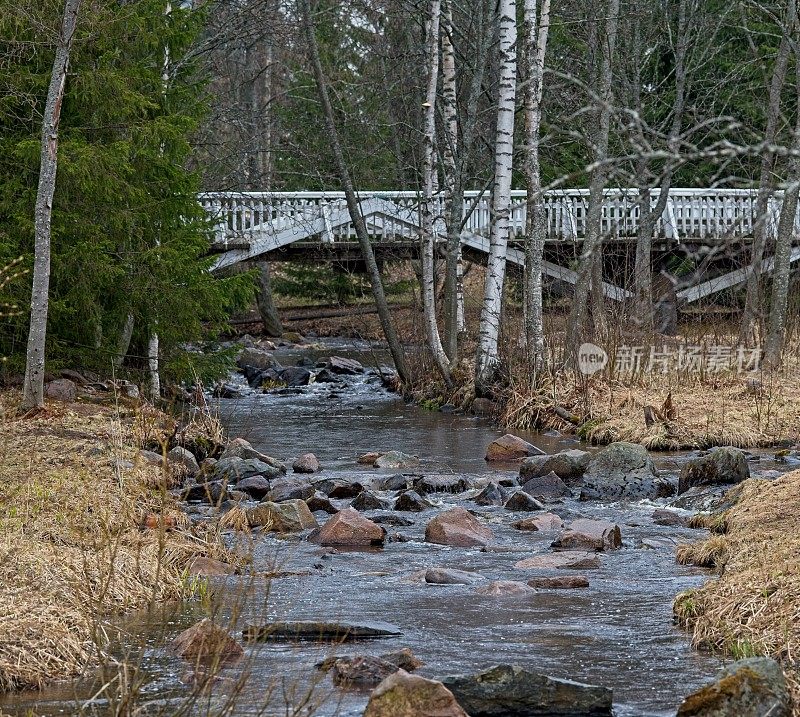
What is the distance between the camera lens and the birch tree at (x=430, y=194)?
16828 mm

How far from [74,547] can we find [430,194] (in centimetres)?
1119

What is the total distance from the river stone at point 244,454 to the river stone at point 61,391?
2.83m

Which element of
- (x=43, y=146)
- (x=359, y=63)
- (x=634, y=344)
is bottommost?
(x=634, y=344)

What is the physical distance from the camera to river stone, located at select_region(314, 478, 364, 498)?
33.4 ft

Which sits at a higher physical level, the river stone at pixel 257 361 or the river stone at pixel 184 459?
the river stone at pixel 257 361

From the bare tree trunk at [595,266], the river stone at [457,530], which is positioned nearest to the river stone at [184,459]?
the river stone at [457,530]

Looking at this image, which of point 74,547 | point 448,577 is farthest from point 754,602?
point 74,547

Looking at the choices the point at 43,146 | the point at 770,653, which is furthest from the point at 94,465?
the point at 770,653

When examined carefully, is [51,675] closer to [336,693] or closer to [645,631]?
[336,693]

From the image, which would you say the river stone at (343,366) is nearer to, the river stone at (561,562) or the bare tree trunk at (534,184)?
the bare tree trunk at (534,184)

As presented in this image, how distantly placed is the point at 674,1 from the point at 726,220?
4.97 m

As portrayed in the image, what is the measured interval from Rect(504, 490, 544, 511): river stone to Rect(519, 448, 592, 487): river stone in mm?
1127

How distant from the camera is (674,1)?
1014 inches

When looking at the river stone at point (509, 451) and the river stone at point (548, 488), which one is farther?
the river stone at point (509, 451)
